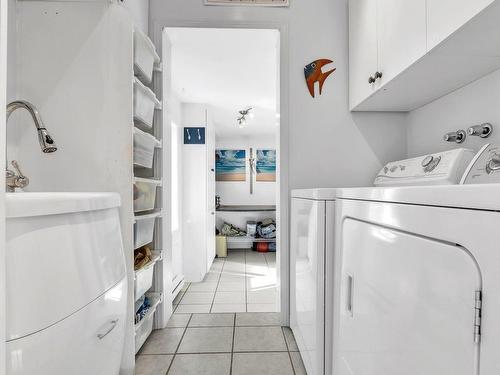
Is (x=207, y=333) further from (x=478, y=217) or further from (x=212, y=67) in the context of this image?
(x=212, y=67)

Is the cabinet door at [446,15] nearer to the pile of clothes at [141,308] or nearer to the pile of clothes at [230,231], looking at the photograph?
the pile of clothes at [141,308]

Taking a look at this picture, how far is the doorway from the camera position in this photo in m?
2.50

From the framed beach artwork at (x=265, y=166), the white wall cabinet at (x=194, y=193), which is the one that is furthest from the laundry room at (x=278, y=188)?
the framed beach artwork at (x=265, y=166)

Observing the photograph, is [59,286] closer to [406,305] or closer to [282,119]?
[406,305]

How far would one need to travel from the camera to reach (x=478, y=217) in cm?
49

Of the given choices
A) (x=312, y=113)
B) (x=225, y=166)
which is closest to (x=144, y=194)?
(x=312, y=113)

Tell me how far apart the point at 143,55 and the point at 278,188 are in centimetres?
130

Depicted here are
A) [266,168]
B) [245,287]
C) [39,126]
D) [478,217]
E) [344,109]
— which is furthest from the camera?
[266,168]

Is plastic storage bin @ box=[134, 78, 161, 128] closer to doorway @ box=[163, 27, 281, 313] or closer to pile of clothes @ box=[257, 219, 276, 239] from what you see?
doorway @ box=[163, 27, 281, 313]

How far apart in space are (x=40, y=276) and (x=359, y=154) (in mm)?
2092

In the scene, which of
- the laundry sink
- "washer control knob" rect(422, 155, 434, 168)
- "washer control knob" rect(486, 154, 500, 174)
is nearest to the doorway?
"washer control knob" rect(422, 155, 434, 168)

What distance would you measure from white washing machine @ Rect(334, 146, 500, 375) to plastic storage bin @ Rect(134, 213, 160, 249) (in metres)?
1.18

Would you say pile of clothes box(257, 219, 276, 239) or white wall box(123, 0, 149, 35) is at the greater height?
white wall box(123, 0, 149, 35)

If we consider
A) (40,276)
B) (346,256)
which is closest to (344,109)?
(346,256)
